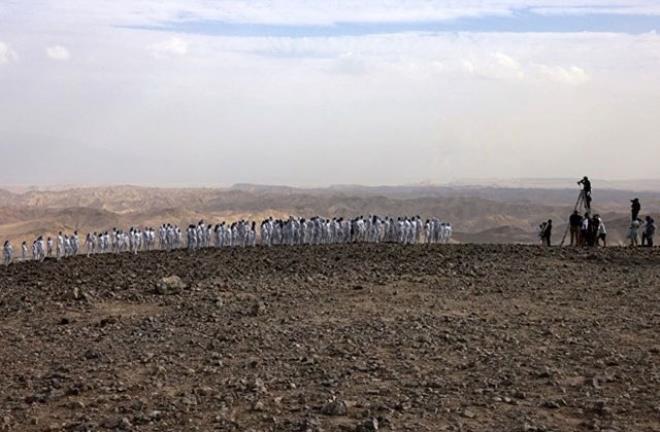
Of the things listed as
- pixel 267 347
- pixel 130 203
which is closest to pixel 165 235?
pixel 267 347

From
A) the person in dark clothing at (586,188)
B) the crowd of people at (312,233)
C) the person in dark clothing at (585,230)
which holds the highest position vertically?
the person in dark clothing at (586,188)

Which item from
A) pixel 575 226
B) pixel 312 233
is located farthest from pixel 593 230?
pixel 312 233

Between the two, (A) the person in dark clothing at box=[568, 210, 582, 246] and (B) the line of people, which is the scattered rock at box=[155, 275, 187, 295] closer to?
(B) the line of people

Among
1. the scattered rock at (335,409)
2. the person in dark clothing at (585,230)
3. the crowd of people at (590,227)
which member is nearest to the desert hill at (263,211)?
the crowd of people at (590,227)

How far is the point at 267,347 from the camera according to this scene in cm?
1425

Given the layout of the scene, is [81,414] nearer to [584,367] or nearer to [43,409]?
[43,409]

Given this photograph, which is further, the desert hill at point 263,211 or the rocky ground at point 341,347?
the desert hill at point 263,211

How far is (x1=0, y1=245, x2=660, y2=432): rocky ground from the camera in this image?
10.4 m

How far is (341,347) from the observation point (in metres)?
14.0

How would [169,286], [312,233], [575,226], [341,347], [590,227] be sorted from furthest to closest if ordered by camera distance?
1. [312,233]
2. [575,226]
3. [590,227]
4. [169,286]
5. [341,347]

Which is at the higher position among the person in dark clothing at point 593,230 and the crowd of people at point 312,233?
the person in dark clothing at point 593,230

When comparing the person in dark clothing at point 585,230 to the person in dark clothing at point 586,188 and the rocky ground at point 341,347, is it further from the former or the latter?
the rocky ground at point 341,347

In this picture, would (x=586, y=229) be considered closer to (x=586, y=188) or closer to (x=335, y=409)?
(x=586, y=188)

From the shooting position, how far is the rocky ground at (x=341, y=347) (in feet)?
34.0
